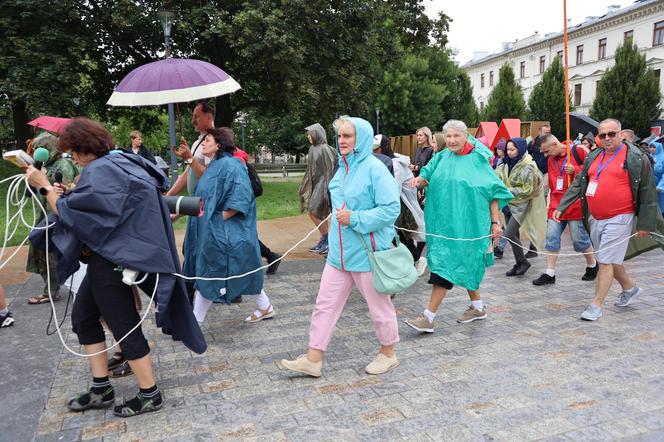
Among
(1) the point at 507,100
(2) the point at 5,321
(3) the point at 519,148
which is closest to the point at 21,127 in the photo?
(2) the point at 5,321

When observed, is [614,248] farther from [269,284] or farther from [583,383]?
[269,284]

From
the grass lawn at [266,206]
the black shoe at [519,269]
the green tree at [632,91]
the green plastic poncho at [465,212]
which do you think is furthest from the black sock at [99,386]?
the green tree at [632,91]

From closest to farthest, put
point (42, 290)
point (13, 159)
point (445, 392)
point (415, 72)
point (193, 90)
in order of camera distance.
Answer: point (13, 159) → point (445, 392) → point (193, 90) → point (42, 290) → point (415, 72)

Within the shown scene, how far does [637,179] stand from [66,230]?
4.56 meters

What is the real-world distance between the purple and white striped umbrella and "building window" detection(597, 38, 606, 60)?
165ft

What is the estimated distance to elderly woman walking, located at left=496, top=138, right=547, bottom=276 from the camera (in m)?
6.66

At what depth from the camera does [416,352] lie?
4113mm

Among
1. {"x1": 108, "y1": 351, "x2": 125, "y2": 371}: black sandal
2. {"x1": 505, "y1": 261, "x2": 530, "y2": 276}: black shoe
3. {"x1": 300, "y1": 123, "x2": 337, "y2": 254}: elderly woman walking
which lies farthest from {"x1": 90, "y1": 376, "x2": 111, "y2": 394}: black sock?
{"x1": 505, "y1": 261, "x2": 530, "y2": 276}: black shoe

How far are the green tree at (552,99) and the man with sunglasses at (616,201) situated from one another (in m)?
37.7

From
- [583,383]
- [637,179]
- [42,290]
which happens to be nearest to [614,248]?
[637,179]

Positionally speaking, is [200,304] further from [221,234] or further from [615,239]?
[615,239]

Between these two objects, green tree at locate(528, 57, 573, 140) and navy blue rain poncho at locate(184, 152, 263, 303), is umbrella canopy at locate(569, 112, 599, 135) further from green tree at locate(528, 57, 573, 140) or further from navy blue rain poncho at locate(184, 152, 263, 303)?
green tree at locate(528, 57, 573, 140)

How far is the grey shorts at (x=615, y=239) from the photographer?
186 inches

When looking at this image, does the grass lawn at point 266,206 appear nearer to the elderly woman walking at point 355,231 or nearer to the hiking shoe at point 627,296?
the elderly woman walking at point 355,231
